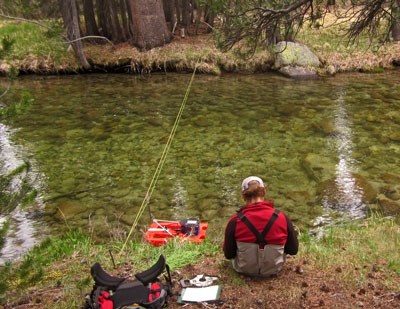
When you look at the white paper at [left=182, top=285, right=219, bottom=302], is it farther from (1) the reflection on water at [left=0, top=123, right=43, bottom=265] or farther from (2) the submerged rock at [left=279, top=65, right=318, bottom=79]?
(2) the submerged rock at [left=279, top=65, right=318, bottom=79]

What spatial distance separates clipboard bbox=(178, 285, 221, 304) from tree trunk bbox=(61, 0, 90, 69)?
49.7 feet

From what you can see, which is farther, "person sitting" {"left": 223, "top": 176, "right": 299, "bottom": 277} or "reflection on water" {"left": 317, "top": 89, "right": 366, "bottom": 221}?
"reflection on water" {"left": 317, "top": 89, "right": 366, "bottom": 221}

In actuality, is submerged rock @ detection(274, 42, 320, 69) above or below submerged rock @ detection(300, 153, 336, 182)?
above

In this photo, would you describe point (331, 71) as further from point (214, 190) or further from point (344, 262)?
point (344, 262)

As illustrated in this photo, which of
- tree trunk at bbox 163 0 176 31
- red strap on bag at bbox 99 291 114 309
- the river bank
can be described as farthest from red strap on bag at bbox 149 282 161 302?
tree trunk at bbox 163 0 176 31

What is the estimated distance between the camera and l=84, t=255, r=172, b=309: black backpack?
3928mm

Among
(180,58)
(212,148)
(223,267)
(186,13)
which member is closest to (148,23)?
(180,58)

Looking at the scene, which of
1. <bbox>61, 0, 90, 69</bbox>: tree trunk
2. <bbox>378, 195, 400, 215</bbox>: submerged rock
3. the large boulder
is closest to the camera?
<bbox>378, 195, 400, 215</bbox>: submerged rock

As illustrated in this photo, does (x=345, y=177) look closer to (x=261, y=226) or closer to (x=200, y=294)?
(x=261, y=226)

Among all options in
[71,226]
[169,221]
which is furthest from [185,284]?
[71,226]

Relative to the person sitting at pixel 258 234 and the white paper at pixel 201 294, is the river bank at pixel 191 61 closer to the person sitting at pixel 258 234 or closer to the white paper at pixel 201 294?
the person sitting at pixel 258 234

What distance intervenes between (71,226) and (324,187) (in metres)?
4.48

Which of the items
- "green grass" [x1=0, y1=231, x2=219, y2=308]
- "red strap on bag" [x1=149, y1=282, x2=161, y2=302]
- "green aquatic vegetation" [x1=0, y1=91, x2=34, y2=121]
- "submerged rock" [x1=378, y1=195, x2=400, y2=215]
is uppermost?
"green aquatic vegetation" [x1=0, y1=91, x2=34, y2=121]

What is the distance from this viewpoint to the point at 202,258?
5242 millimetres
